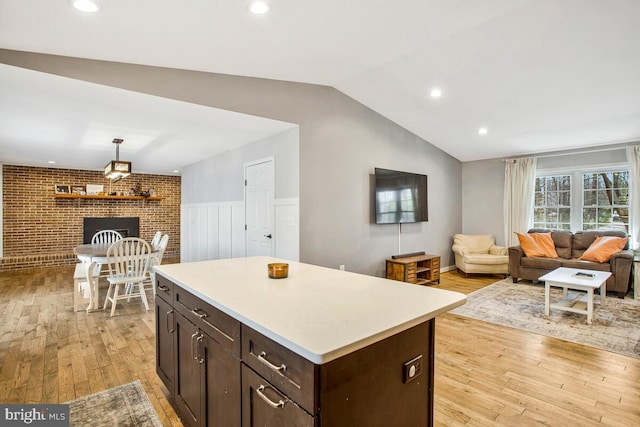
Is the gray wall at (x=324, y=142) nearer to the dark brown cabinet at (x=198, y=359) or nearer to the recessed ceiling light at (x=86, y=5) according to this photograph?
the recessed ceiling light at (x=86, y=5)

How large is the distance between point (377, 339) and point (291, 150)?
3425mm

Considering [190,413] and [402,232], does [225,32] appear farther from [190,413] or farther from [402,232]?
[402,232]

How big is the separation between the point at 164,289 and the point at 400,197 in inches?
158

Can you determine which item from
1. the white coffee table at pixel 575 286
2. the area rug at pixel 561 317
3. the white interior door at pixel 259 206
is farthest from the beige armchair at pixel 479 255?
the white interior door at pixel 259 206

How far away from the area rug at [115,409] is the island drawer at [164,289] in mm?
695

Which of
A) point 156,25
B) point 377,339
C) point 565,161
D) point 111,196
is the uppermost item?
point 156,25

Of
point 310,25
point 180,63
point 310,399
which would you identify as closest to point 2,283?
point 180,63

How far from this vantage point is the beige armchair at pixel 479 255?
601cm

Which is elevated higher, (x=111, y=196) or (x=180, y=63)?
(x=180, y=63)

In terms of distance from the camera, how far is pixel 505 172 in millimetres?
6562

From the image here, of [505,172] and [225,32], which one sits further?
[505,172]

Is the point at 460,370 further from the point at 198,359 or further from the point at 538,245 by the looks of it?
the point at 538,245

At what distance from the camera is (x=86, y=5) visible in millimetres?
1967

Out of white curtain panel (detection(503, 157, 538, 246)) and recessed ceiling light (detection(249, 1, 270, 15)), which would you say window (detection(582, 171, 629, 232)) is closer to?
white curtain panel (detection(503, 157, 538, 246))
